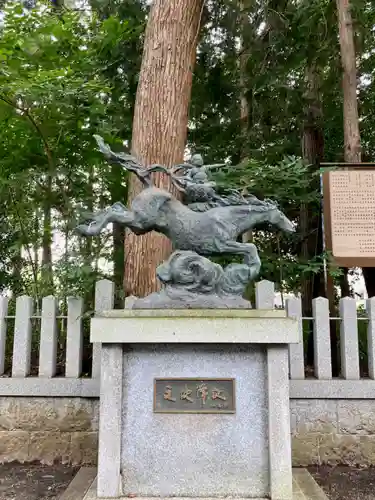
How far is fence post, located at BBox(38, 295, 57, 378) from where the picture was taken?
14.5 ft

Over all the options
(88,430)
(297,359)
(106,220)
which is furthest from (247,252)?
(88,430)

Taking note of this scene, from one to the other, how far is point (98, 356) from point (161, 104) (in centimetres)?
306

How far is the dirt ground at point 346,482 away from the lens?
12.3ft

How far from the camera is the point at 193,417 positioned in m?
3.15

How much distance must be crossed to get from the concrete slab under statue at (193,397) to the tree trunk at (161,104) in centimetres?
157

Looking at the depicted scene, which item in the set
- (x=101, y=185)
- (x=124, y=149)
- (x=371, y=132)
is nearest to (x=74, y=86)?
(x=124, y=149)

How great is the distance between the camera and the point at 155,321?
309 centimetres

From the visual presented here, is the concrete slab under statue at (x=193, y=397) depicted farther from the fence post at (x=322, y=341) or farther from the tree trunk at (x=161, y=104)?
the tree trunk at (x=161, y=104)

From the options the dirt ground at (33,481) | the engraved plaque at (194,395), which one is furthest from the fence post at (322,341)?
the dirt ground at (33,481)

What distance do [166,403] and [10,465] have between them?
229cm

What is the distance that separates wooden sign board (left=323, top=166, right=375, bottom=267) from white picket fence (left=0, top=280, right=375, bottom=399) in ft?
1.98

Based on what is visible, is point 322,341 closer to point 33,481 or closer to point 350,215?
point 350,215

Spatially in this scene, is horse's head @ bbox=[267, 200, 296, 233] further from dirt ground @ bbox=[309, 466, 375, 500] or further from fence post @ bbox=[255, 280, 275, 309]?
dirt ground @ bbox=[309, 466, 375, 500]

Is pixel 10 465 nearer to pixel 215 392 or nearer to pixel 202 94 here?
pixel 215 392
